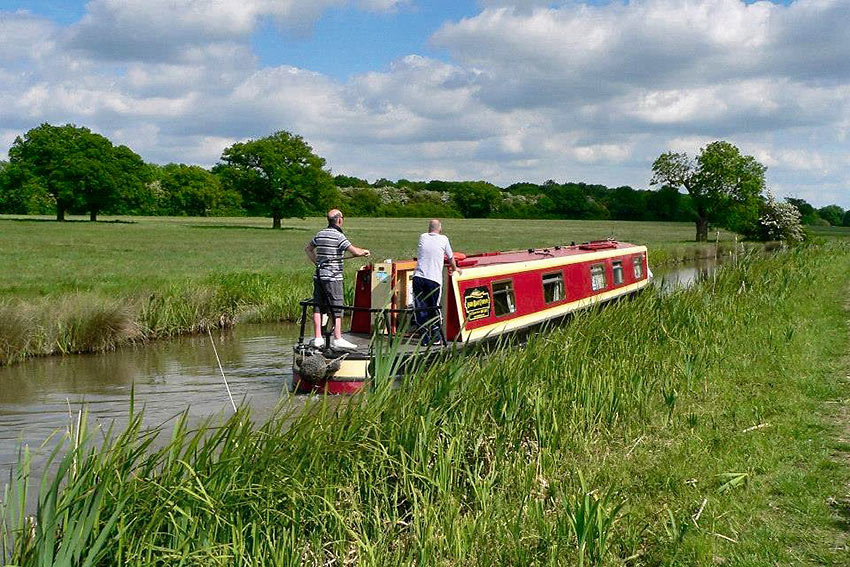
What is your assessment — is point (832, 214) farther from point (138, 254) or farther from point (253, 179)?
point (138, 254)

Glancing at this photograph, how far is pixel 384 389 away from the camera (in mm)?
5035

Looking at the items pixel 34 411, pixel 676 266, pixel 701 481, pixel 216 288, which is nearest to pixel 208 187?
pixel 676 266

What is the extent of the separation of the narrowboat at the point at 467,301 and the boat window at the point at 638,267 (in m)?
2.56

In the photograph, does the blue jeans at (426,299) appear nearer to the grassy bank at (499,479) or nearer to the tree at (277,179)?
the grassy bank at (499,479)

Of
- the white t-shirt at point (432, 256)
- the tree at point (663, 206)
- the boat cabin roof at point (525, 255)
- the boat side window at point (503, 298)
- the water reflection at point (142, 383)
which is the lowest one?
the water reflection at point (142, 383)

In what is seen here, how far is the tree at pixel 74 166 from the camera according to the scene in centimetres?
5675

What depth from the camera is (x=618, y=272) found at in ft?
55.5

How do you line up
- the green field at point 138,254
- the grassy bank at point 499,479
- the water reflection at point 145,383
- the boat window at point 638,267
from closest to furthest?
the grassy bank at point 499,479, the water reflection at point 145,383, the boat window at point 638,267, the green field at point 138,254

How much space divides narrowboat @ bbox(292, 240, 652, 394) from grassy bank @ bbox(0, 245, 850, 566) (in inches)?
89.1

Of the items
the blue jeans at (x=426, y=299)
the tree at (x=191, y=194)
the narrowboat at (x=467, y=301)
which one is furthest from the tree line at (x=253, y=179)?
the blue jeans at (x=426, y=299)

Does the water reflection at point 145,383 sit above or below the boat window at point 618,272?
below

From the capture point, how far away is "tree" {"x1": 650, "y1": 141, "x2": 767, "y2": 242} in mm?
52688

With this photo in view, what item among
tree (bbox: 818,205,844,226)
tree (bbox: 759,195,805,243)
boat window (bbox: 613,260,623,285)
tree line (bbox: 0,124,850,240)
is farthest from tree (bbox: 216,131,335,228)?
tree (bbox: 818,205,844,226)

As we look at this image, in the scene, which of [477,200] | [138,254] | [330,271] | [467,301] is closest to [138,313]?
[330,271]
